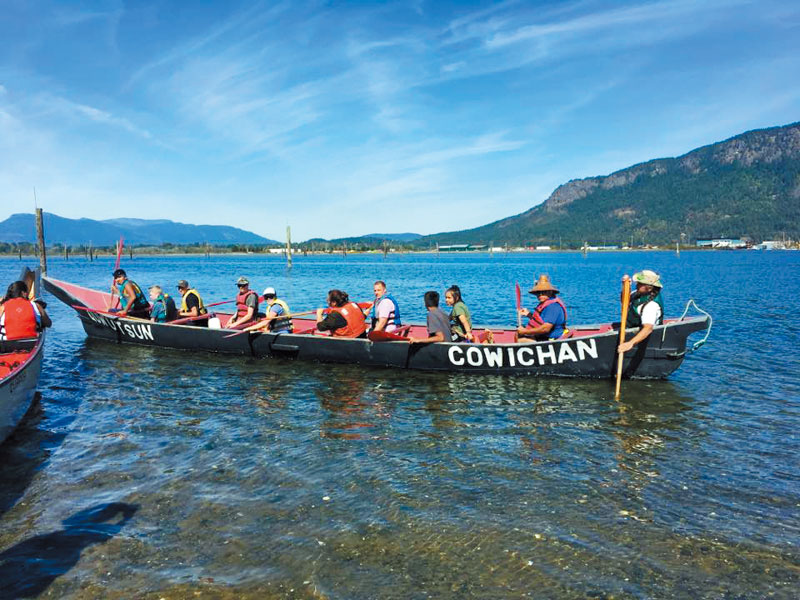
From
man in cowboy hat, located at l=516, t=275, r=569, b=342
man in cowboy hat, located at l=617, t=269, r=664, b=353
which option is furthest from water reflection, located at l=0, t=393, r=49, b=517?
man in cowboy hat, located at l=617, t=269, r=664, b=353

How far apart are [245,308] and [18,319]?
6597 millimetres

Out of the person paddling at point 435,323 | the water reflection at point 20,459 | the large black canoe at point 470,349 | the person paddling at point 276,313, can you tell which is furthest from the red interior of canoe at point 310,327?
the water reflection at point 20,459

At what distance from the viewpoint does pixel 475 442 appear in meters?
8.23

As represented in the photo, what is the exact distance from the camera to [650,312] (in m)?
10.5

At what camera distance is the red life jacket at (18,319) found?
10.3m

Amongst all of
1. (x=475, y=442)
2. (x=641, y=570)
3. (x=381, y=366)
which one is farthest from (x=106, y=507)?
(x=381, y=366)

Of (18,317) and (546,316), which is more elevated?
Result: (18,317)

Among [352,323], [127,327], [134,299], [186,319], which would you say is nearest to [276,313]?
[352,323]

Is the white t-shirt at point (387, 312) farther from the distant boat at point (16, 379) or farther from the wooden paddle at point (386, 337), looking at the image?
the distant boat at point (16, 379)

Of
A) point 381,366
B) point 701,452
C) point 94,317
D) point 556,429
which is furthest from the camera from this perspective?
point 94,317

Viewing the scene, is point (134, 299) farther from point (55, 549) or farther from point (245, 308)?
point (55, 549)

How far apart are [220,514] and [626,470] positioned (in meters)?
5.25

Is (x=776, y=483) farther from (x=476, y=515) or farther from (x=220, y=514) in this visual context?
(x=220, y=514)

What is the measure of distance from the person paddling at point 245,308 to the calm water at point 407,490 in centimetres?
372
